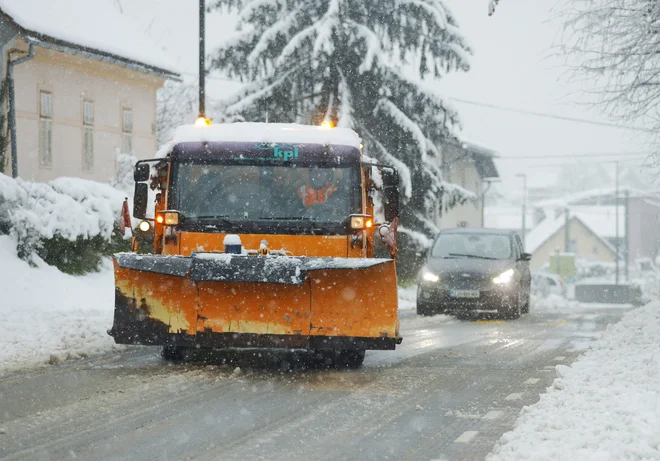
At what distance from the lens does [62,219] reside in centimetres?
1909

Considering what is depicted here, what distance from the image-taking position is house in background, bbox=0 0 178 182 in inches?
981

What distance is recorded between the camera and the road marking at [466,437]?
664 centimetres

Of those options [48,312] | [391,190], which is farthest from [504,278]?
[391,190]

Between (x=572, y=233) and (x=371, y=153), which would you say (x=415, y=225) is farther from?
(x=572, y=233)

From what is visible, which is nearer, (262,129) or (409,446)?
(409,446)

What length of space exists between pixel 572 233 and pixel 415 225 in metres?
69.3

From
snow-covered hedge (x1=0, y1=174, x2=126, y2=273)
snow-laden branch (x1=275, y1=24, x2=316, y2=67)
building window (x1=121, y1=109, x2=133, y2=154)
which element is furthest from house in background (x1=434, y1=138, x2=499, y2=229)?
snow-covered hedge (x1=0, y1=174, x2=126, y2=273)

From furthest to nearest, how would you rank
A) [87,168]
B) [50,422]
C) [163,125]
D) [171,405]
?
[163,125], [87,168], [171,405], [50,422]

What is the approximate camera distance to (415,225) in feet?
107

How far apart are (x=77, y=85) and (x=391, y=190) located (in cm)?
1807

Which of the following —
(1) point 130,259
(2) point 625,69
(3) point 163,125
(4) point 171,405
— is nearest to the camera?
(4) point 171,405

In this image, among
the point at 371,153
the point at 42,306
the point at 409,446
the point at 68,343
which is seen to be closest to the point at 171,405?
the point at 409,446

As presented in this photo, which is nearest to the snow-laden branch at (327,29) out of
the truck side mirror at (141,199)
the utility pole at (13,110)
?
the utility pole at (13,110)

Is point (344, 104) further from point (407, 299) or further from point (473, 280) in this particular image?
point (473, 280)
